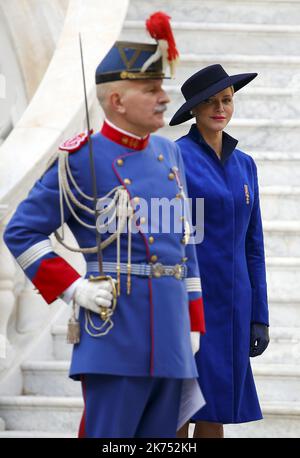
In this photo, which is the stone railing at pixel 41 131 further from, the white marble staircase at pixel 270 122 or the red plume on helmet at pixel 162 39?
the red plume on helmet at pixel 162 39

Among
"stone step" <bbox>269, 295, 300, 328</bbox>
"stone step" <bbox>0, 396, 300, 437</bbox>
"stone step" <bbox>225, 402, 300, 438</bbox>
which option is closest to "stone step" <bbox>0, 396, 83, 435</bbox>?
"stone step" <bbox>0, 396, 300, 437</bbox>

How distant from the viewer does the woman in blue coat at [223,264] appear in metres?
4.07

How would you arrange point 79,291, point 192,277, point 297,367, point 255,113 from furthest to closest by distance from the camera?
point 255,113 < point 297,367 < point 192,277 < point 79,291

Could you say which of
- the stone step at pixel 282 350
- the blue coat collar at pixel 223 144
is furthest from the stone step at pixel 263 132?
the blue coat collar at pixel 223 144

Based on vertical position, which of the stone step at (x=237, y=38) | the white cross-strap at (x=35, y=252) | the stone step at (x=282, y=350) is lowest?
the white cross-strap at (x=35, y=252)

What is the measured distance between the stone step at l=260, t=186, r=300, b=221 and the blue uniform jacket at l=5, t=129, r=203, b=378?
2.72 m

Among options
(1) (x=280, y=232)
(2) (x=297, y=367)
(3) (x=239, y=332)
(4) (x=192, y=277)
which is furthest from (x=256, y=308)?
(1) (x=280, y=232)

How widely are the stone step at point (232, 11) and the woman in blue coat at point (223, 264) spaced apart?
3.40 m

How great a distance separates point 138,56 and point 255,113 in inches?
139

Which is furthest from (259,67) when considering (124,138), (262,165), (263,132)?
(124,138)

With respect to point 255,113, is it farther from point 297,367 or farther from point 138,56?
point 138,56

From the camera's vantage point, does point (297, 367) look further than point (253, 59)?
No

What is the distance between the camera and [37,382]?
17.8 ft

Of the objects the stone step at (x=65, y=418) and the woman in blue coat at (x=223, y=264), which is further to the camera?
the stone step at (x=65, y=418)
